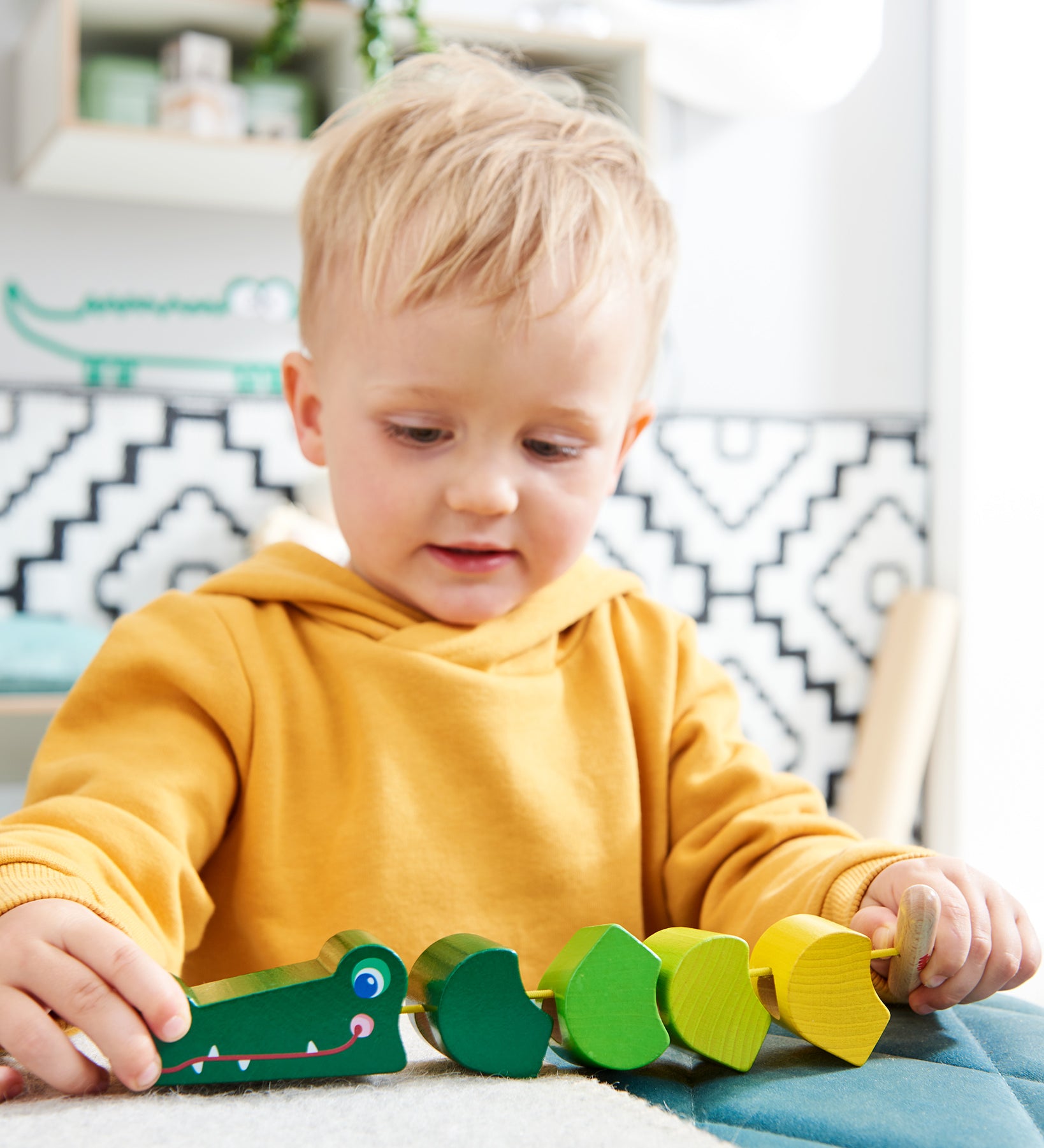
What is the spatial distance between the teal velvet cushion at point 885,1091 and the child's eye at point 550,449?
1.14ft

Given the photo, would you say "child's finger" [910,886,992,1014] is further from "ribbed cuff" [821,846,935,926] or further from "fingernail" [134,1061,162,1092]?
"fingernail" [134,1061,162,1092]

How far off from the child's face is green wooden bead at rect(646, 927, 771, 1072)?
0.99 feet

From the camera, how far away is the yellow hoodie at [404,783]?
663 mm

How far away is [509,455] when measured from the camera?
70 centimetres

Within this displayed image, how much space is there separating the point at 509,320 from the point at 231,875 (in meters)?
0.36

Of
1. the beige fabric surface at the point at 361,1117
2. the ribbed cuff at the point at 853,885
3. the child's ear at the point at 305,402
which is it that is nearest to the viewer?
the beige fabric surface at the point at 361,1117

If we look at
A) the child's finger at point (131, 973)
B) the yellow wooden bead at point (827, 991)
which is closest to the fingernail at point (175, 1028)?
the child's finger at point (131, 973)

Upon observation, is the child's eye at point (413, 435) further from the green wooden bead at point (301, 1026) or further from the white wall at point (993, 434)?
the white wall at point (993, 434)

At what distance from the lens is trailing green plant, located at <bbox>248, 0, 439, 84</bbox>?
1.54 m

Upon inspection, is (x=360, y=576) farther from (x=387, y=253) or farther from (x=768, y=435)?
(x=768, y=435)

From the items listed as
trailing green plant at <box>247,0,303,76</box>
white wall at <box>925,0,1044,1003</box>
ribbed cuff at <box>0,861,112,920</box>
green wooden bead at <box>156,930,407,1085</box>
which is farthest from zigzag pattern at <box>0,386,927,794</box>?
green wooden bead at <box>156,930,407,1085</box>

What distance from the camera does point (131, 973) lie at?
0.45m

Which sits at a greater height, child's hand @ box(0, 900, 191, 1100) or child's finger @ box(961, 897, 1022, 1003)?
child's hand @ box(0, 900, 191, 1100)

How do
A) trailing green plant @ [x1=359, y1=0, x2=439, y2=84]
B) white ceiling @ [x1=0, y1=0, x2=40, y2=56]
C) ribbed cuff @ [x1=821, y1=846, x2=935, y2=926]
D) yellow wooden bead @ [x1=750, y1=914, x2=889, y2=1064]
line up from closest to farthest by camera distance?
1. yellow wooden bead @ [x1=750, y1=914, x2=889, y2=1064]
2. ribbed cuff @ [x1=821, y1=846, x2=935, y2=926]
3. trailing green plant @ [x1=359, y1=0, x2=439, y2=84]
4. white ceiling @ [x1=0, y1=0, x2=40, y2=56]
